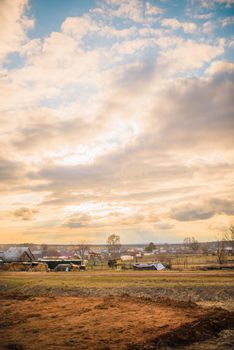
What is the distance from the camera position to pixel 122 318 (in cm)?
2098

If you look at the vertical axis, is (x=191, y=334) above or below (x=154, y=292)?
above

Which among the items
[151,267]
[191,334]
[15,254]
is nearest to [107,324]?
[191,334]

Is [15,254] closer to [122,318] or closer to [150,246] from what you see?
[122,318]

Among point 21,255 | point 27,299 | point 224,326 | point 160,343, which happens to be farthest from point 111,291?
point 21,255

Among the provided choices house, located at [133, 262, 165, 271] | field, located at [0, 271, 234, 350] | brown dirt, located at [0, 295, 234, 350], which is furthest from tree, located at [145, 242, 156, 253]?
brown dirt, located at [0, 295, 234, 350]

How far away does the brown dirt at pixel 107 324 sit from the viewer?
50.4ft

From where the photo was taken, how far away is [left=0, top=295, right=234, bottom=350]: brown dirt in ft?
50.4

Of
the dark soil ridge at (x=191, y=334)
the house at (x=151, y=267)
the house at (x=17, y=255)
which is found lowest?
the house at (x=151, y=267)

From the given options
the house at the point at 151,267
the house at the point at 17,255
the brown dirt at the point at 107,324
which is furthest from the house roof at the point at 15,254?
the brown dirt at the point at 107,324

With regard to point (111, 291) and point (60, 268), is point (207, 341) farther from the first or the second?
point (60, 268)

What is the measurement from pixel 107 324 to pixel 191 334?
18.6 ft

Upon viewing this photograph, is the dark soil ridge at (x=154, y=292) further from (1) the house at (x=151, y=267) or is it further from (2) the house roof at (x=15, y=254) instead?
(2) the house roof at (x=15, y=254)

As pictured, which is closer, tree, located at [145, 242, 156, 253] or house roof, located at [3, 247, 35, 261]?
house roof, located at [3, 247, 35, 261]

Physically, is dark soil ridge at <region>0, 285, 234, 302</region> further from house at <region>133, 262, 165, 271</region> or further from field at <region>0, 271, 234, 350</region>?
house at <region>133, 262, 165, 271</region>
